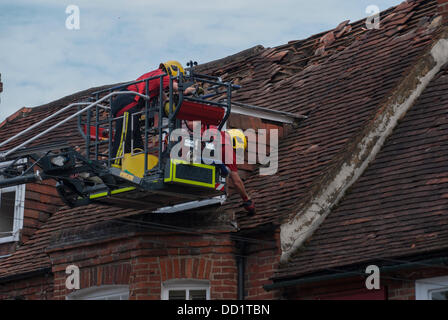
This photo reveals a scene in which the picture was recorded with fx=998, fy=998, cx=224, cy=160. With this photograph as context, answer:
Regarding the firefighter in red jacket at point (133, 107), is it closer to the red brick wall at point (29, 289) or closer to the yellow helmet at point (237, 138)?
the yellow helmet at point (237, 138)

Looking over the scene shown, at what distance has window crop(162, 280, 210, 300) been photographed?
49.6 feet

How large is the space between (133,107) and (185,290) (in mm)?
2934

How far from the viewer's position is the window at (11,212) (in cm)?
1864

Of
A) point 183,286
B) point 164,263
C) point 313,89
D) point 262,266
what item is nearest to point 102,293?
point 164,263

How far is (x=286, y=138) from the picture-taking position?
17156 millimetres

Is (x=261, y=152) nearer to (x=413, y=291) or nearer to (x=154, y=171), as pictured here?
(x=154, y=171)

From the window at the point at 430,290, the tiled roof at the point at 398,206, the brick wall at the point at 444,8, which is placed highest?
the brick wall at the point at 444,8

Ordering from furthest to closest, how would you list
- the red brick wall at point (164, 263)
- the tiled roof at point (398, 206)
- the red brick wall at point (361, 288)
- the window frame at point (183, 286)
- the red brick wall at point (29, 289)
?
the red brick wall at point (29, 289)
the window frame at point (183, 286)
the red brick wall at point (164, 263)
the tiled roof at point (398, 206)
the red brick wall at point (361, 288)

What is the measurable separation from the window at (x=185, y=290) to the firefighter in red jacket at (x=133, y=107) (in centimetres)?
203

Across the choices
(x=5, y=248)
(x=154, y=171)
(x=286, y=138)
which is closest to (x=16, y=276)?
(x=5, y=248)

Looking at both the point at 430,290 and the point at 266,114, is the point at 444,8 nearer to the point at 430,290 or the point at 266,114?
the point at 266,114

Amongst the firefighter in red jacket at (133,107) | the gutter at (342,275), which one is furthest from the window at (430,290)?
the firefighter in red jacket at (133,107)

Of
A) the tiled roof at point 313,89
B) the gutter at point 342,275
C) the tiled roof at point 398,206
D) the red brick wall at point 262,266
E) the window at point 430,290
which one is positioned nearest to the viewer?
the gutter at point 342,275

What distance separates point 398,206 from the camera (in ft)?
45.6
